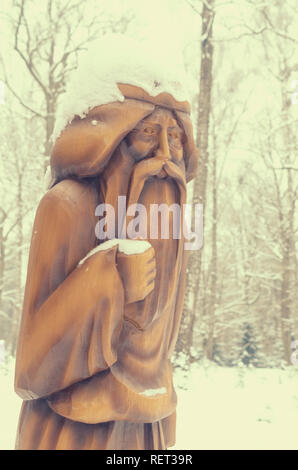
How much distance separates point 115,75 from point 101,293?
0.85m

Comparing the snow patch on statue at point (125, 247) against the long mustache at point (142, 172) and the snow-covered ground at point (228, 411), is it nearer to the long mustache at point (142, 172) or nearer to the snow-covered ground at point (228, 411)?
the long mustache at point (142, 172)

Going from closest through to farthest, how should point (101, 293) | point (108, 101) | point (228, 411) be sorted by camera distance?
point (101, 293) < point (108, 101) < point (228, 411)

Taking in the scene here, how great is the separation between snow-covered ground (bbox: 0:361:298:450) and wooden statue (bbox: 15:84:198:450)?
1542mm

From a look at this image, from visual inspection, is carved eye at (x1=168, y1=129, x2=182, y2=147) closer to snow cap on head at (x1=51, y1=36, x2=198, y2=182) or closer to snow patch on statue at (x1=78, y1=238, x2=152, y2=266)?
snow cap on head at (x1=51, y1=36, x2=198, y2=182)

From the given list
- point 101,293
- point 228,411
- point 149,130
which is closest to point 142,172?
point 149,130

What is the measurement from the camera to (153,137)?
1695 mm

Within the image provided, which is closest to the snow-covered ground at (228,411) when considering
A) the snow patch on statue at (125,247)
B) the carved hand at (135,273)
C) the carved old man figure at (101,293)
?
the carved old man figure at (101,293)

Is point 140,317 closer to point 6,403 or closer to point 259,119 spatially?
point 6,403

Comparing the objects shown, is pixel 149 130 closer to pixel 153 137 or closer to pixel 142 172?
pixel 153 137

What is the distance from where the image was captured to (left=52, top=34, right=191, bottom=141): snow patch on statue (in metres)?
1.66

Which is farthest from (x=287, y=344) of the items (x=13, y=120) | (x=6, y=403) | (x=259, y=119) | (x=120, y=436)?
(x=120, y=436)

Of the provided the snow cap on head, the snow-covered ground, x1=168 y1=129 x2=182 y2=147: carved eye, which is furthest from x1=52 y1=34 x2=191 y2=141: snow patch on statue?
the snow-covered ground

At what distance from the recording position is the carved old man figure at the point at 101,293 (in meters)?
1.51

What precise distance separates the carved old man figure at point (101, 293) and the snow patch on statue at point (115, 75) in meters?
0.04
